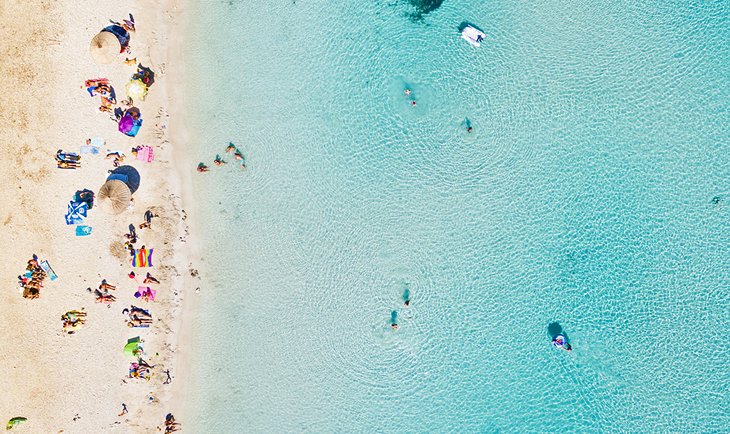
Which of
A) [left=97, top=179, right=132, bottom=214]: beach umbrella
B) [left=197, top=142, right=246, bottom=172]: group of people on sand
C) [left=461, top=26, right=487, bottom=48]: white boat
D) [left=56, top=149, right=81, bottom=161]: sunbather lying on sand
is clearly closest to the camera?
[left=97, top=179, right=132, bottom=214]: beach umbrella

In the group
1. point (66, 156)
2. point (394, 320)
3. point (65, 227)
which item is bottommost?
point (394, 320)

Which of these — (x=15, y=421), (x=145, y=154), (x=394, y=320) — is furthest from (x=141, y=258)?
(x=394, y=320)

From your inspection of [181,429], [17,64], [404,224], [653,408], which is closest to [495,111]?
[404,224]

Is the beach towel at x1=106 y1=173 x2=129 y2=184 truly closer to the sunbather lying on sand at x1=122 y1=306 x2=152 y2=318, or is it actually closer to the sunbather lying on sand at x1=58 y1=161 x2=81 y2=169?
the sunbather lying on sand at x1=58 y1=161 x2=81 y2=169

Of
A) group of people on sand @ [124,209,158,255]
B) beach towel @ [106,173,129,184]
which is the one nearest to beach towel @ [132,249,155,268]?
group of people on sand @ [124,209,158,255]

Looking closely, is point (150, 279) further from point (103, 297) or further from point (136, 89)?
point (136, 89)

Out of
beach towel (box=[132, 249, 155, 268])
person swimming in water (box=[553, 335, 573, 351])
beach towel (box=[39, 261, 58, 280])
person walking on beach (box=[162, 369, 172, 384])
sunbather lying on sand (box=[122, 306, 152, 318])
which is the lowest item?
person walking on beach (box=[162, 369, 172, 384])

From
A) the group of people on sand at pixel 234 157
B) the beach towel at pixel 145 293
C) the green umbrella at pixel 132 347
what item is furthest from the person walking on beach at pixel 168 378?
the group of people on sand at pixel 234 157

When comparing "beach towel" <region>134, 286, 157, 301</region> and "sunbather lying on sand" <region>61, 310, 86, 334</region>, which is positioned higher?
"beach towel" <region>134, 286, 157, 301</region>
